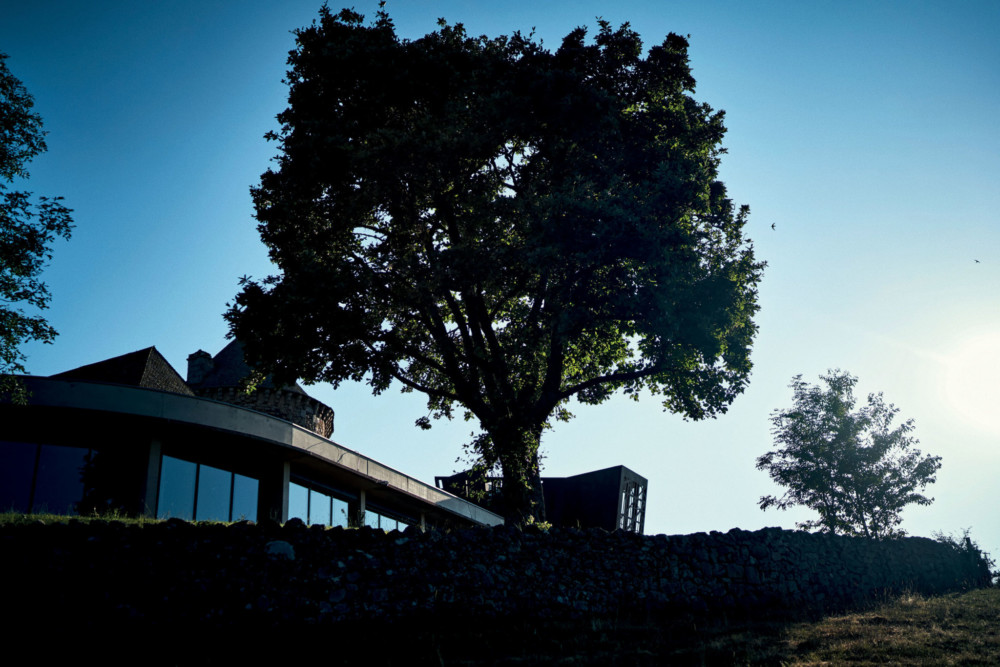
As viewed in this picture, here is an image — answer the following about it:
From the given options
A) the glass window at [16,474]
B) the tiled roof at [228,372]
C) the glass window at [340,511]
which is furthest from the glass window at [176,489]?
the tiled roof at [228,372]

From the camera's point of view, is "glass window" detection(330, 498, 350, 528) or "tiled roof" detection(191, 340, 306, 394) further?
"tiled roof" detection(191, 340, 306, 394)

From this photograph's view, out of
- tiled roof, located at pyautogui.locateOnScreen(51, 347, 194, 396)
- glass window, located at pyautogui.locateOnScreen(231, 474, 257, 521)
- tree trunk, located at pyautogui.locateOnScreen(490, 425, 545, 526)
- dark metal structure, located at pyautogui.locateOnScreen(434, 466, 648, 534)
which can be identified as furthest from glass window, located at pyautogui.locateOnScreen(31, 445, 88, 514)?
dark metal structure, located at pyautogui.locateOnScreen(434, 466, 648, 534)

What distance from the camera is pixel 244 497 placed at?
26891mm

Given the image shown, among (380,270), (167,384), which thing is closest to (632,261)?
(380,270)

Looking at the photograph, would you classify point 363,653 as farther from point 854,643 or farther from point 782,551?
point 782,551

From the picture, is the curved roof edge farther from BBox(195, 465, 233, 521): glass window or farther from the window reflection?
BBox(195, 465, 233, 521): glass window

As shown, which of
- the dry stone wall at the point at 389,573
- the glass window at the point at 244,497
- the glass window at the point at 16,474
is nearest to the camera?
the dry stone wall at the point at 389,573

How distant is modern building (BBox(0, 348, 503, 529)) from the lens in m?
22.4

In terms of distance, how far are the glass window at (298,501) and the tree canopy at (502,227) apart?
8537 millimetres

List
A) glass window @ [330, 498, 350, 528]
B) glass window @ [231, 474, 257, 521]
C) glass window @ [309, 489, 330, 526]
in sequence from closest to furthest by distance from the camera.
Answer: glass window @ [231, 474, 257, 521]
glass window @ [309, 489, 330, 526]
glass window @ [330, 498, 350, 528]

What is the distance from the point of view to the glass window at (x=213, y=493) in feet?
82.6

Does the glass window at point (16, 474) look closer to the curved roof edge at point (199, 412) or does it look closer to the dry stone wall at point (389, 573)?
the curved roof edge at point (199, 412)

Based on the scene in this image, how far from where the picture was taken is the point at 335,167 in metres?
20.7

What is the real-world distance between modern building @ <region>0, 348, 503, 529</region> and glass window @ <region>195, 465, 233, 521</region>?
4 centimetres
